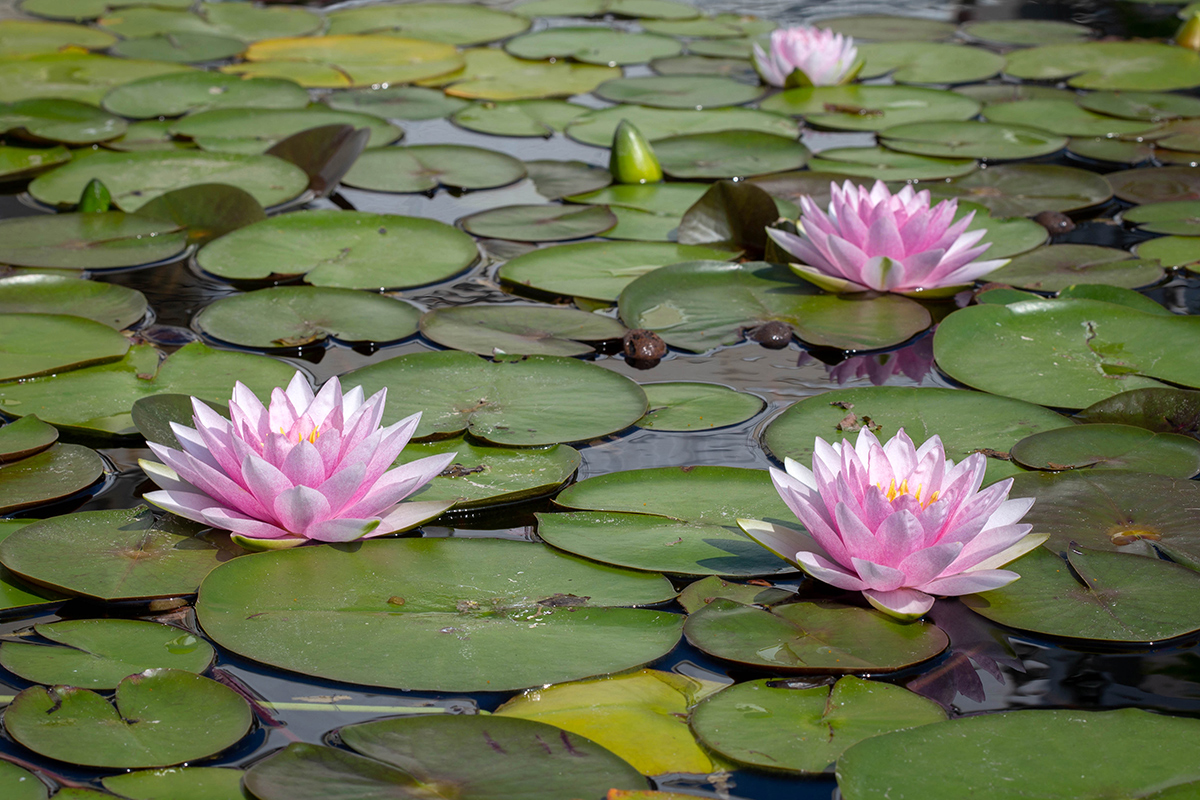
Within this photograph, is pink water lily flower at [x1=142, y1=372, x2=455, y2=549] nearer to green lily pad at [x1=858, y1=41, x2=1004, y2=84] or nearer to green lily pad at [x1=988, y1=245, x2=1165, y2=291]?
green lily pad at [x1=988, y1=245, x2=1165, y2=291]

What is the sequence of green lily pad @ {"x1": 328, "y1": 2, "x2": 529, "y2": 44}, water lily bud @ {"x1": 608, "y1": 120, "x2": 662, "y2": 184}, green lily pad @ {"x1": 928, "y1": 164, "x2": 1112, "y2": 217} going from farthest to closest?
green lily pad @ {"x1": 328, "y1": 2, "x2": 529, "y2": 44}
water lily bud @ {"x1": 608, "y1": 120, "x2": 662, "y2": 184}
green lily pad @ {"x1": 928, "y1": 164, "x2": 1112, "y2": 217}

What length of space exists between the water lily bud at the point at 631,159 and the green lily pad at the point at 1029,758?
2.69 m

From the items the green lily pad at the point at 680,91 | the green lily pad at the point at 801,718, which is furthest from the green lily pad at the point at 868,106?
the green lily pad at the point at 801,718

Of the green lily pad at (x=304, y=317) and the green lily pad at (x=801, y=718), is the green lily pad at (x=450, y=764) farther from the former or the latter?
the green lily pad at (x=304, y=317)

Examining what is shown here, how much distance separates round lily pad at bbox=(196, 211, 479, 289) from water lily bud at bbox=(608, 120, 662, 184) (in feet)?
2.54

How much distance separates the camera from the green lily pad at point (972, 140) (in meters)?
4.05

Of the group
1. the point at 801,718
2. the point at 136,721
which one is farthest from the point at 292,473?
the point at 801,718

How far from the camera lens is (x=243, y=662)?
5.34 ft

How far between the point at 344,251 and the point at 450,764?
2.11 metres

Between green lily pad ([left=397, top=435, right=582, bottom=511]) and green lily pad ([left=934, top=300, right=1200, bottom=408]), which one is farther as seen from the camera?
green lily pad ([left=934, top=300, right=1200, bottom=408])

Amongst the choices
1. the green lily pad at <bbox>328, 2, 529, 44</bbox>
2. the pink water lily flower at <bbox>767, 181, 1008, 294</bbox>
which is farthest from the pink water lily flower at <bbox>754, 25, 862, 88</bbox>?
the pink water lily flower at <bbox>767, 181, 1008, 294</bbox>

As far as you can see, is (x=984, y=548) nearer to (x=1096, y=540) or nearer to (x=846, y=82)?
(x=1096, y=540)

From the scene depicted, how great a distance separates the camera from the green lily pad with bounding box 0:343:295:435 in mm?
2281

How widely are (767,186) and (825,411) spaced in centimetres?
160
